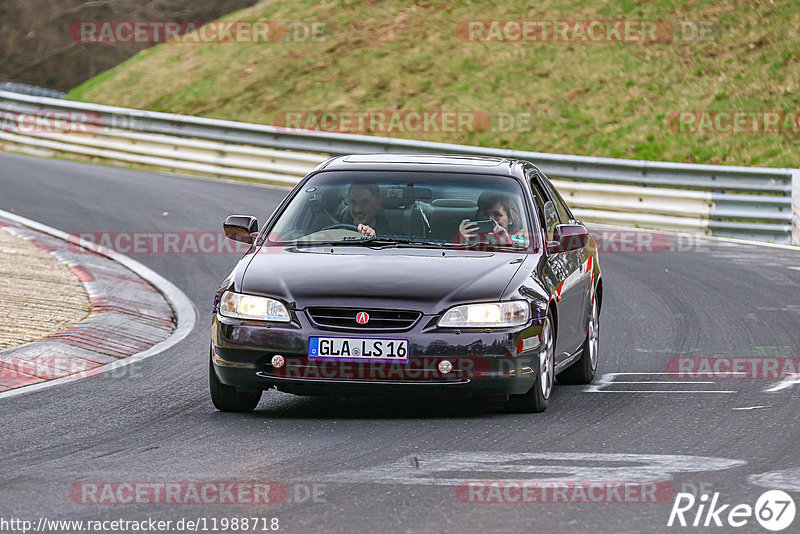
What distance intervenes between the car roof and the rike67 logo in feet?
12.6

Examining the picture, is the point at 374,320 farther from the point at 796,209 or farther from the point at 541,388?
the point at 796,209

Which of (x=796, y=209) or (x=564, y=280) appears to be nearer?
(x=564, y=280)

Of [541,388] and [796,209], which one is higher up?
[541,388]

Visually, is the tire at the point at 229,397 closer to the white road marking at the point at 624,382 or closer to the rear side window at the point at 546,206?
the rear side window at the point at 546,206

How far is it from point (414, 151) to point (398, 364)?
53.3 feet

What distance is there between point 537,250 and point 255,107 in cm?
2330

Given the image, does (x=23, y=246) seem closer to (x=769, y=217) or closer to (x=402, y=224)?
(x=402, y=224)

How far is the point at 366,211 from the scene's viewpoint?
9.27m

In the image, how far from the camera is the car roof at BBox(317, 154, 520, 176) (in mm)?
9594

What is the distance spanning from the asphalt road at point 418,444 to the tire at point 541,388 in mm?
90

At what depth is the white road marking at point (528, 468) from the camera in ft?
21.6

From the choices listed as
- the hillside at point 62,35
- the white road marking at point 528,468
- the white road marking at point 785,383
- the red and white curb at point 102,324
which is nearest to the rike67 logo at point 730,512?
the white road marking at point 528,468

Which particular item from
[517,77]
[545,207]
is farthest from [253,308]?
[517,77]

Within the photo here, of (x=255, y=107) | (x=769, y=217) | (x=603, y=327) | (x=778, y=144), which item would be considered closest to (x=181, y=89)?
(x=255, y=107)
